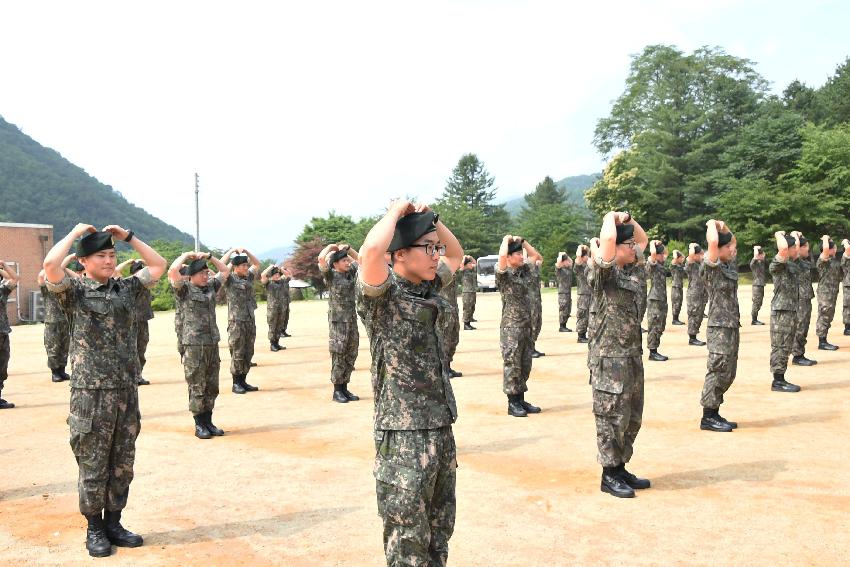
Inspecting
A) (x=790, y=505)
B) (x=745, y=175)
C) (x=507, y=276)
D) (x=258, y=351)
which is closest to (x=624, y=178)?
(x=745, y=175)

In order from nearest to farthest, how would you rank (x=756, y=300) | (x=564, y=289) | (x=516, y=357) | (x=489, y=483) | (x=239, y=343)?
1. (x=489, y=483)
2. (x=516, y=357)
3. (x=239, y=343)
4. (x=756, y=300)
5. (x=564, y=289)

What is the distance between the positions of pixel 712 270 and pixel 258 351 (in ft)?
42.9

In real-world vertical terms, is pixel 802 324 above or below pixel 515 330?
below

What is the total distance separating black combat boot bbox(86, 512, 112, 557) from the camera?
5398 millimetres

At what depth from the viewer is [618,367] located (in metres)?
6.47

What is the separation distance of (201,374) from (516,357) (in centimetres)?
429

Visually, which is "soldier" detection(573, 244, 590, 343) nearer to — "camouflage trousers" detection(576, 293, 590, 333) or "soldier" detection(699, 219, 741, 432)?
"camouflage trousers" detection(576, 293, 590, 333)

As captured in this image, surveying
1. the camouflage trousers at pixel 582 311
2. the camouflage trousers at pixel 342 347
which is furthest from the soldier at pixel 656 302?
the camouflage trousers at pixel 342 347

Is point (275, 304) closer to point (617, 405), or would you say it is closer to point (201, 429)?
point (201, 429)

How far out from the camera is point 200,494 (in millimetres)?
6809

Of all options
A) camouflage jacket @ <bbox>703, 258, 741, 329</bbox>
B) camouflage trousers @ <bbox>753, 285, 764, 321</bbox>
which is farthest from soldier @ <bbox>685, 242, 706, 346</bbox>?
camouflage jacket @ <bbox>703, 258, 741, 329</bbox>

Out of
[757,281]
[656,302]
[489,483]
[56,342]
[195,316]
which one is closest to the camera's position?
[489,483]

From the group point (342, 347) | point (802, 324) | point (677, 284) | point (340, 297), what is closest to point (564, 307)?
point (677, 284)

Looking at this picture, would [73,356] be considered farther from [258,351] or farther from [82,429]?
[258,351]
